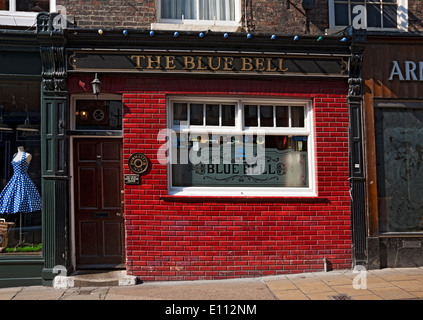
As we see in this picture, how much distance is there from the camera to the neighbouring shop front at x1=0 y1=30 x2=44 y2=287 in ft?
21.4

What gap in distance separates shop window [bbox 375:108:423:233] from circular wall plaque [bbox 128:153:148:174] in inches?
161

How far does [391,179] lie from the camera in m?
7.16

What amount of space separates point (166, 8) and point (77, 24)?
5.21 ft

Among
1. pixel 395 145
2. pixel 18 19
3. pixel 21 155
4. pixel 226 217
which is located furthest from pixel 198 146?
pixel 18 19

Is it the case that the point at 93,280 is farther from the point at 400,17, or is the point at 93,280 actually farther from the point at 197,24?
the point at 400,17

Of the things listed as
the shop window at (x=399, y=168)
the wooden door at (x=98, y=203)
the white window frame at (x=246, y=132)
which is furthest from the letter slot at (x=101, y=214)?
the shop window at (x=399, y=168)

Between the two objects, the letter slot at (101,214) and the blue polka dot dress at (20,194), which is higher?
the blue polka dot dress at (20,194)

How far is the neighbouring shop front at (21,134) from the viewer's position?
6535mm

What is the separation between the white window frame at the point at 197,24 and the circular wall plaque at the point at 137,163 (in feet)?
7.18

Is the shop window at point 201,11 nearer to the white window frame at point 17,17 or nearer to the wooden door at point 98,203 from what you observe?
the white window frame at point 17,17

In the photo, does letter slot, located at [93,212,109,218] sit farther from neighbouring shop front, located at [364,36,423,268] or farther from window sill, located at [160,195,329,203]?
neighbouring shop front, located at [364,36,423,268]

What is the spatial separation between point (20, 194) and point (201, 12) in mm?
4463

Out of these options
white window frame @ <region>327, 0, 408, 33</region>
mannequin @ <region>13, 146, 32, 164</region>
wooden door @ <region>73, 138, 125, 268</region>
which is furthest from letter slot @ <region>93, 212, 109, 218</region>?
white window frame @ <region>327, 0, 408, 33</region>

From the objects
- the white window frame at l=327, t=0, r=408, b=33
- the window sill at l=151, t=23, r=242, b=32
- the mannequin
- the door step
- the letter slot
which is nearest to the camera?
the door step
